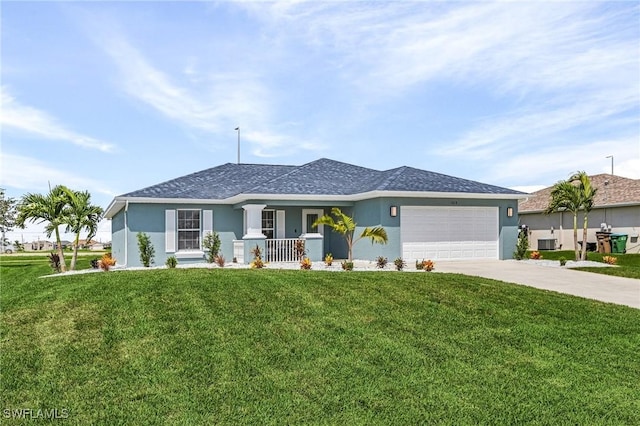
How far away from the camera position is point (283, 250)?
1866 centimetres

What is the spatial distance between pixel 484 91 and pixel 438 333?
36.5 feet

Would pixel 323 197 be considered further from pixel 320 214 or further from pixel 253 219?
pixel 253 219

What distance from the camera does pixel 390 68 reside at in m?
Result: 15.4

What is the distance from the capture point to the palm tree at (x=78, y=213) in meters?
17.0

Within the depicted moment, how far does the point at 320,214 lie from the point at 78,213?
9.28m

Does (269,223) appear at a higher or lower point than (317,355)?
higher

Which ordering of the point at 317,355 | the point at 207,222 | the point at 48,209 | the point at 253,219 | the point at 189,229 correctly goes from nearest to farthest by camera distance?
the point at 317,355, the point at 48,209, the point at 253,219, the point at 189,229, the point at 207,222

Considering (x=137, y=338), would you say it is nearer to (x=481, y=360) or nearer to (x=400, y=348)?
(x=400, y=348)

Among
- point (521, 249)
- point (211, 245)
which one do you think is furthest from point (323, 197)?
point (521, 249)

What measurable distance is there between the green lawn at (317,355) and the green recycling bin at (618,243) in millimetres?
17082

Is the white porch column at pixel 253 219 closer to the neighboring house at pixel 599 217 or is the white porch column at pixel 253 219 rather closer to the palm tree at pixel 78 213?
the palm tree at pixel 78 213

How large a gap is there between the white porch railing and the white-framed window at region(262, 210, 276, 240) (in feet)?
5.23

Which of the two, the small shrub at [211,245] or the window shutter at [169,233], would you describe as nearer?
the window shutter at [169,233]

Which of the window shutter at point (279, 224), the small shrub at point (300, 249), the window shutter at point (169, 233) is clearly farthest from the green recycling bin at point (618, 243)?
the window shutter at point (169, 233)
